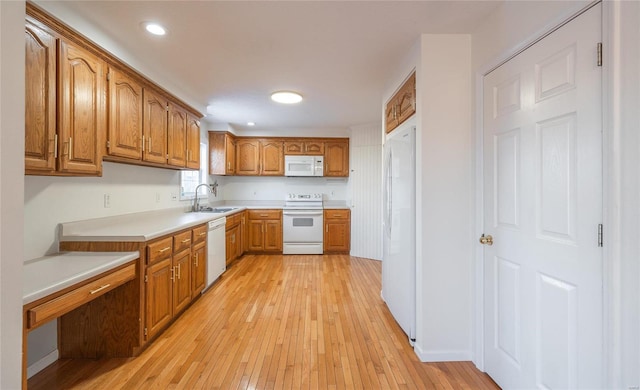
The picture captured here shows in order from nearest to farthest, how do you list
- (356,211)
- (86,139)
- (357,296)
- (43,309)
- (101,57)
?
(43,309) → (86,139) → (101,57) → (357,296) → (356,211)

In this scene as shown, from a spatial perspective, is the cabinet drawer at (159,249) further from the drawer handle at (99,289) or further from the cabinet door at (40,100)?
the cabinet door at (40,100)

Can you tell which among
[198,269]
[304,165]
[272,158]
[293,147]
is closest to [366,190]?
[304,165]

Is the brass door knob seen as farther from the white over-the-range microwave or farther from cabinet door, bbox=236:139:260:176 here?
cabinet door, bbox=236:139:260:176

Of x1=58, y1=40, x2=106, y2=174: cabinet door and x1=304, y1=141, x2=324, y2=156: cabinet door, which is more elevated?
x1=304, y1=141, x2=324, y2=156: cabinet door

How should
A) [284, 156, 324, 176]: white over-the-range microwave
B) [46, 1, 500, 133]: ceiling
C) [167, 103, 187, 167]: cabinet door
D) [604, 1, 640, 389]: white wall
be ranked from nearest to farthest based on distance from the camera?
[604, 1, 640, 389]: white wall → [46, 1, 500, 133]: ceiling → [167, 103, 187, 167]: cabinet door → [284, 156, 324, 176]: white over-the-range microwave

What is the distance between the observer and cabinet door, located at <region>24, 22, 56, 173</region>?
1.46m

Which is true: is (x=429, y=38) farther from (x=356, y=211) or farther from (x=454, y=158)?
(x=356, y=211)

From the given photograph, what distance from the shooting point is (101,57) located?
2012 millimetres

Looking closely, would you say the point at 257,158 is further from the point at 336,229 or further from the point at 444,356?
the point at 444,356

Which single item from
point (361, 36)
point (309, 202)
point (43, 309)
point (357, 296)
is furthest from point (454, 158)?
point (309, 202)

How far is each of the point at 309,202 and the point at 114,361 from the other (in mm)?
3773

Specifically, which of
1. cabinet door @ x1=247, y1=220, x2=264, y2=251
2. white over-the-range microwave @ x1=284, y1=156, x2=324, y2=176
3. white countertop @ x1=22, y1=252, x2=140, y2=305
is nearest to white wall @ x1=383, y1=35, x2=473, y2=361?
white countertop @ x1=22, y1=252, x2=140, y2=305

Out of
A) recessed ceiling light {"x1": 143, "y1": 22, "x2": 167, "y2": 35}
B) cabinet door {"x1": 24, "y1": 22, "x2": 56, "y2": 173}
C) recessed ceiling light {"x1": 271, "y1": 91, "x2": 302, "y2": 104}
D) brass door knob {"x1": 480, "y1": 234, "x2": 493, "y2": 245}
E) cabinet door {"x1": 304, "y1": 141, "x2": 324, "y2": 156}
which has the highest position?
recessed ceiling light {"x1": 143, "y1": 22, "x2": 167, "y2": 35}

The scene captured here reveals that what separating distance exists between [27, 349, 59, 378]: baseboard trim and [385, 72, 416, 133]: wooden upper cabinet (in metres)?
3.17
